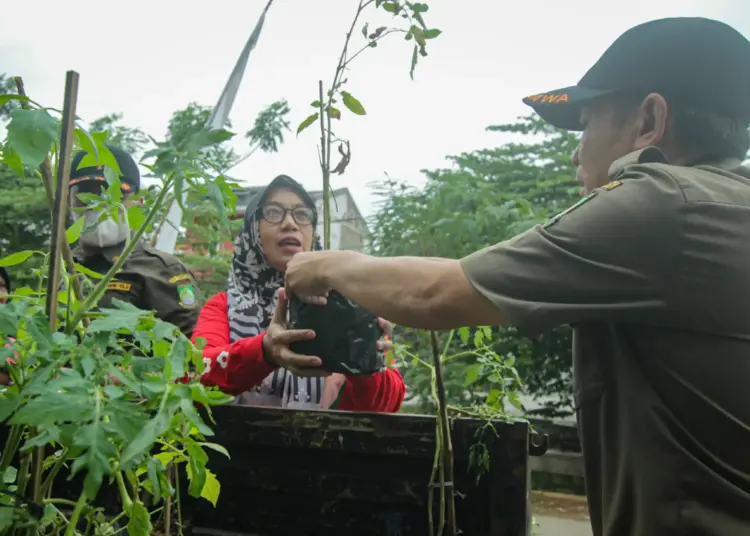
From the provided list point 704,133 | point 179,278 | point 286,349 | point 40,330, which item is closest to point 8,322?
point 40,330

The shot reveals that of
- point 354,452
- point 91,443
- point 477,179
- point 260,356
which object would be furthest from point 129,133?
point 91,443

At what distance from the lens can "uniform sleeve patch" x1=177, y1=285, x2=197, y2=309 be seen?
2.55 m

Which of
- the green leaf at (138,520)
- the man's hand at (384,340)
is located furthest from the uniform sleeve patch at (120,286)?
the green leaf at (138,520)

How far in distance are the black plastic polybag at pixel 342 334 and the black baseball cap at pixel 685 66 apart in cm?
62

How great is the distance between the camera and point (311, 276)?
4.27 feet

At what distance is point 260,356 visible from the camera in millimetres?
1598

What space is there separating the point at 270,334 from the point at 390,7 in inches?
30.5

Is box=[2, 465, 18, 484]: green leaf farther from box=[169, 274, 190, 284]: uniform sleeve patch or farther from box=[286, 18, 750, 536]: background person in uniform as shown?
box=[169, 274, 190, 284]: uniform sleeve patch

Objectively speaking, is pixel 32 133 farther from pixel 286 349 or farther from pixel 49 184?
pixel 286 349

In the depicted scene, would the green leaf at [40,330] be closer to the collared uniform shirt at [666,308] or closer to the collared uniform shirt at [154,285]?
the collared uniform shirt at [666,308]

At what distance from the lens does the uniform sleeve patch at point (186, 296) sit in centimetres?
255

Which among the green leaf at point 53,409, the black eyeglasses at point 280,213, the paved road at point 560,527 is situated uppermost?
the black eyeglasses at point 280,213

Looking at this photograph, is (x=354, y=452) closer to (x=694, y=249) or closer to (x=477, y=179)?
(x=694, y=249)

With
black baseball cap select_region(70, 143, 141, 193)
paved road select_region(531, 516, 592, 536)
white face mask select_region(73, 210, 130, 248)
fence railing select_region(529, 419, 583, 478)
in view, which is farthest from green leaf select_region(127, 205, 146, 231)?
fence railing select_region(529, 419, 583, 478)
